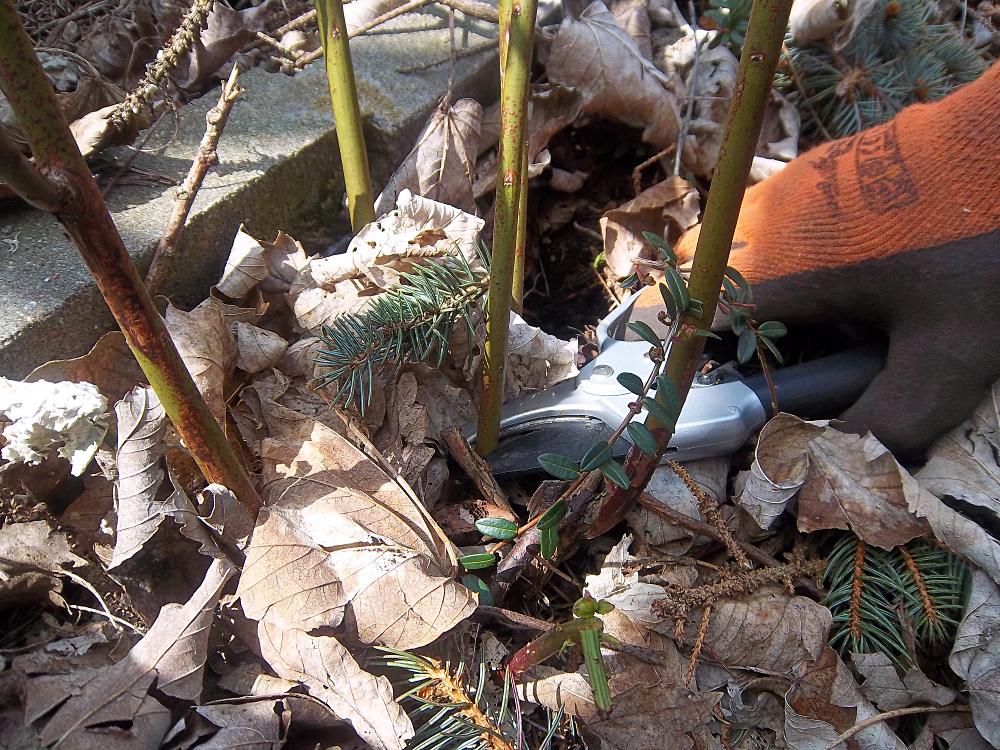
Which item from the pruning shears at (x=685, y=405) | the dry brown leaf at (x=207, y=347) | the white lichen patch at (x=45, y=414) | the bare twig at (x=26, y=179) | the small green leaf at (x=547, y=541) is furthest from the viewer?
the pruning shears at (x=685, y=405)

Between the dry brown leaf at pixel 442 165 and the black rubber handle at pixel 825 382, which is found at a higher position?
the dry brown leaf at pixel 442 165

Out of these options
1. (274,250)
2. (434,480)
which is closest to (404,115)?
(274,250)

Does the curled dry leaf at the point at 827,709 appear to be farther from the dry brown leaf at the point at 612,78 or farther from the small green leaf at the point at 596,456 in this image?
the dry brown leaf at the point at 612,78

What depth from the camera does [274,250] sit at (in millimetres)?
1165

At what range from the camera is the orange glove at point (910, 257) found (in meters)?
1.01

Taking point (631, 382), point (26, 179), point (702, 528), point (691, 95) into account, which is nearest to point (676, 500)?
point (702, 528)

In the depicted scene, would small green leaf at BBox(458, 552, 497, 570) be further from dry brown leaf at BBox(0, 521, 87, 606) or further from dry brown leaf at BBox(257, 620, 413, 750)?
dry brown leaf at BBox(0, 521, 87, 606)

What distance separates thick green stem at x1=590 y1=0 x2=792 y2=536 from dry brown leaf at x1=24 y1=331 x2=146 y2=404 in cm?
68

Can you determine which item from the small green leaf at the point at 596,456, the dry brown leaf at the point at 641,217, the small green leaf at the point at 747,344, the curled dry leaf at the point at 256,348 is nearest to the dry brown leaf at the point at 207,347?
the curled dry leaf at the point at 256,348

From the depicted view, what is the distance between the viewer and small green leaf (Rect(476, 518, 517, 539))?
849 millimetres

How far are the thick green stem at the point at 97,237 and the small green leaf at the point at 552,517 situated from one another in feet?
1.19

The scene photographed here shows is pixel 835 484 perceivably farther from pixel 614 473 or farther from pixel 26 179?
pixel 26 179

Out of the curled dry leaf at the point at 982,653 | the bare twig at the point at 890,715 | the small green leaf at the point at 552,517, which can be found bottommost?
the bare twig at the point at 890,715

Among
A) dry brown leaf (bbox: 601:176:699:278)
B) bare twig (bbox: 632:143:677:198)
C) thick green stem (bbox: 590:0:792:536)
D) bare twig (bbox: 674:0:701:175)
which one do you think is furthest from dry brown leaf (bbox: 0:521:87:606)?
bare twig (bbox: 674:0:701:175)
